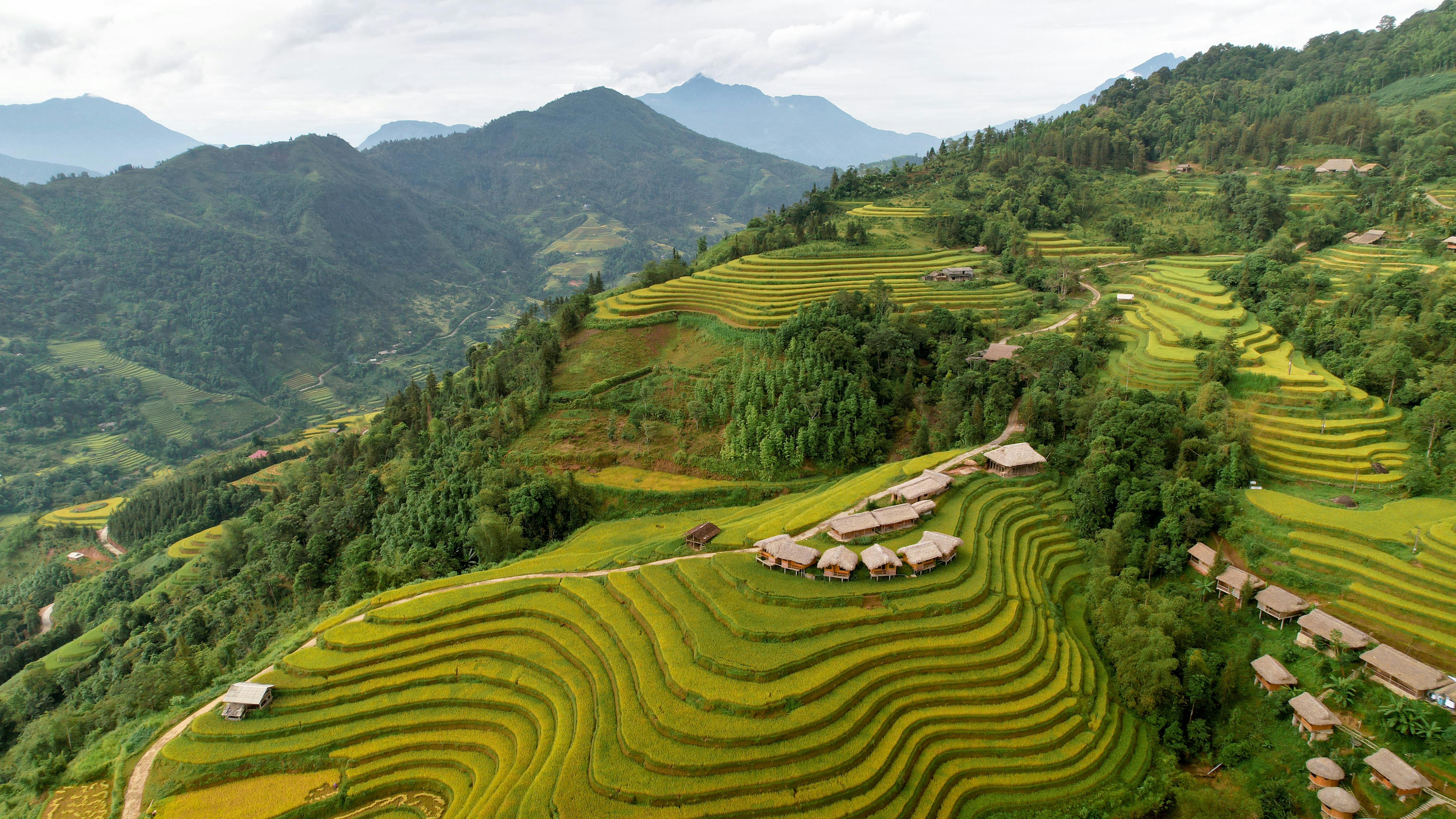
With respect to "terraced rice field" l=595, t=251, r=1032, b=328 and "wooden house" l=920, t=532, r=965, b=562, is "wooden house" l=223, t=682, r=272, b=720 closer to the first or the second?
"wooden house" l=920, t=532, r=965, b=562

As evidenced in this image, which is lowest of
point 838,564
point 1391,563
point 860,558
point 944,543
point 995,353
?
point 1391,563

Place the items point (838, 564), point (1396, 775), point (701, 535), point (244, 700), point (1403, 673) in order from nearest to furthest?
1. point (1396, 775)
2. point (1403, 673)
3. point (244, 700)
4. point (838, 564)
5. point (701, 535)

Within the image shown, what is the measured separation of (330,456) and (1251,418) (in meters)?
65.3

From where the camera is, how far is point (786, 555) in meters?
24.9

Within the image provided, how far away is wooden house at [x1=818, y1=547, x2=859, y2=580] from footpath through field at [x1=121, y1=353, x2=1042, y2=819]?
2.52 meters

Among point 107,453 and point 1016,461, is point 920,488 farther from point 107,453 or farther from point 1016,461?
point 107,453

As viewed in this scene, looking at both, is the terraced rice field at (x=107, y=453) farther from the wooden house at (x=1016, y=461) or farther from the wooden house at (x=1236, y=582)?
the wooden house at (x=1236, y=582)

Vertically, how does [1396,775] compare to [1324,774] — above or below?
above

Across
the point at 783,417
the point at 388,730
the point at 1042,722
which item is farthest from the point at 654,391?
the point at 1042,722

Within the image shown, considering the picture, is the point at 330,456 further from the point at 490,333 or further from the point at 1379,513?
the point at 490,333

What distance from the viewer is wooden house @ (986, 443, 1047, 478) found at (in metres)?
32.5

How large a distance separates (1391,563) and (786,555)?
69.5 feet

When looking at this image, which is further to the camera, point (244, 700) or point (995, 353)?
point (995, 353)

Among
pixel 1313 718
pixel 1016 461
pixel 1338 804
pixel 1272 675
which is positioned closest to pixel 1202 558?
pixel 1272 675
